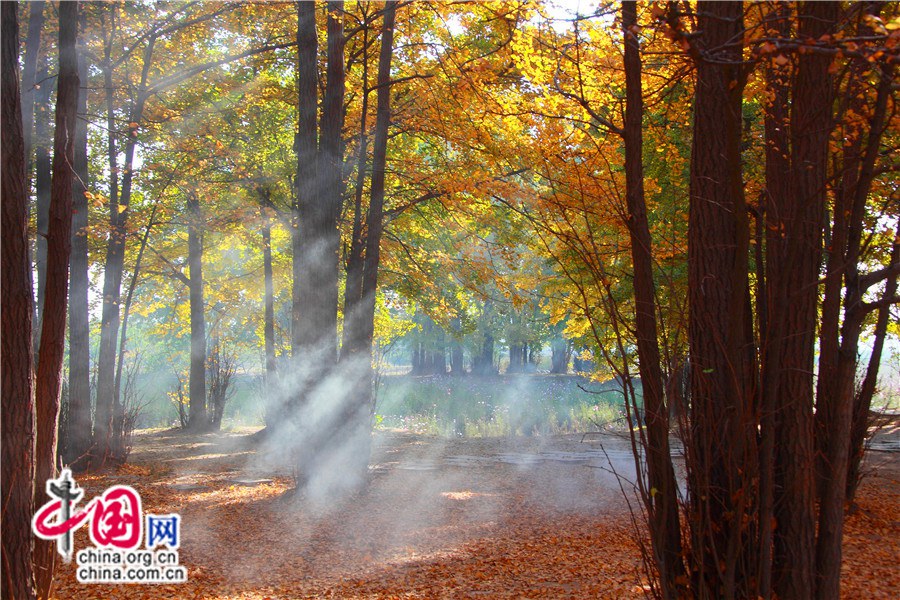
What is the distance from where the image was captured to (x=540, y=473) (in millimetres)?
10906

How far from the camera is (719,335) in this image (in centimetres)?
319

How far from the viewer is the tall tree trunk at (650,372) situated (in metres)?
3.08

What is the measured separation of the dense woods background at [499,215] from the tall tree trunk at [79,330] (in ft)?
0.14

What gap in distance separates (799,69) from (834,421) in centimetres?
179

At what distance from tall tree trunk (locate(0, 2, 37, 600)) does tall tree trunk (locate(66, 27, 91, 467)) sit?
6914 mm

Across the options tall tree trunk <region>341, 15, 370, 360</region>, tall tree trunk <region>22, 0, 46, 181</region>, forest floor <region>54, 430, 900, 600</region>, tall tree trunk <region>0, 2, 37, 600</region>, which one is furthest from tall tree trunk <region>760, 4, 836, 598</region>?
tall tree trunk <region>22, 0, 46, 181</region>

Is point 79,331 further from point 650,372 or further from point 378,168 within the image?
point 650,372

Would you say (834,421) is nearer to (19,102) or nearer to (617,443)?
(19,102)

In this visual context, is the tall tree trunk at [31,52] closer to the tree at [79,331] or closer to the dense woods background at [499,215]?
the dense woods background at [499,215]

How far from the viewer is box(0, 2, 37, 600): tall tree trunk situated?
3564 mm

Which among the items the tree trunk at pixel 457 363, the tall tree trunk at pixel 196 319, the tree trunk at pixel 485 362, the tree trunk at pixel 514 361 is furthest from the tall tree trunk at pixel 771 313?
the tree trunk at pixel 514 361

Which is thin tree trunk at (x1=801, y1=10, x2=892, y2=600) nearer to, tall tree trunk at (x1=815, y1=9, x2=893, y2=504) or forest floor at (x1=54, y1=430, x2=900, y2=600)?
tall tree trunk at (x1=815, y1=9, x2=893, y2=504)

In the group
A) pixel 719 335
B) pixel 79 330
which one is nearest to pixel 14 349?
pixel 719 335

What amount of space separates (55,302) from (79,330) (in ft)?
21.8
